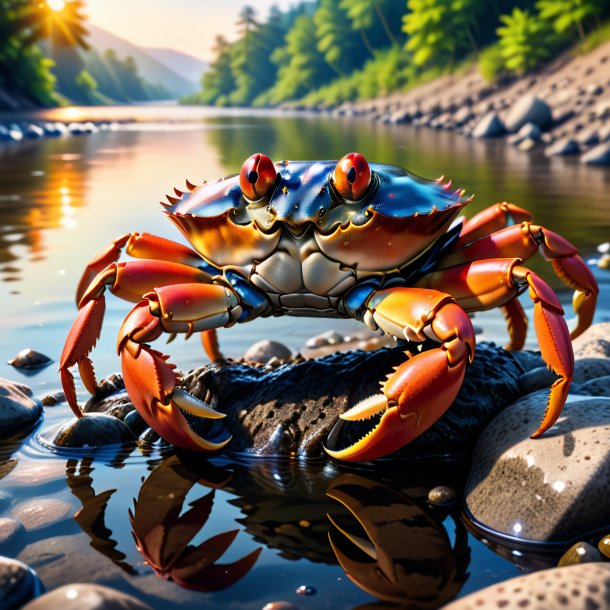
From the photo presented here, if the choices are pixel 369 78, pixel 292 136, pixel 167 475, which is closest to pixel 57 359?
pixel 167 475

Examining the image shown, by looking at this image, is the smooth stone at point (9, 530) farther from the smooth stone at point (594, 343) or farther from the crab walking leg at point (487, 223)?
the smooth stone at point (594, 343)

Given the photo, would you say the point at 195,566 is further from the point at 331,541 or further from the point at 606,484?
the point at 606,484

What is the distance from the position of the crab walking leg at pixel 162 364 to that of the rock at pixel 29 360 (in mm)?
2242

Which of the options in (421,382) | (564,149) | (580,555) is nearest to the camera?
(580,555)

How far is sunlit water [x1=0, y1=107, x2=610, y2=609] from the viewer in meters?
3.21

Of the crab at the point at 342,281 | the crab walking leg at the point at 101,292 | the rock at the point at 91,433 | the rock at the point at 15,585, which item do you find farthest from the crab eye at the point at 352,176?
the rock at the point at 15,585

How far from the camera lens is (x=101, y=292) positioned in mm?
4445

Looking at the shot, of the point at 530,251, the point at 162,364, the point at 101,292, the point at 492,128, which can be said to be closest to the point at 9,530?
the point at 162,364

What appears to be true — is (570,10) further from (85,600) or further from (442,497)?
(85,600)

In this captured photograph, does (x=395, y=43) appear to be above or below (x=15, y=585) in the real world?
below

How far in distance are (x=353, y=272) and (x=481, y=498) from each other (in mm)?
1274

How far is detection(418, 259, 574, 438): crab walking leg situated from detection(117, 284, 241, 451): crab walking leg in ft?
3.99

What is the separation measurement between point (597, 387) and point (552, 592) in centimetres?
196

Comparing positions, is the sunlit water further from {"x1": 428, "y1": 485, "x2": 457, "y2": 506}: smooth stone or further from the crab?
the crab
